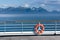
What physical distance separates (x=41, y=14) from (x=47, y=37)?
7.13 feet

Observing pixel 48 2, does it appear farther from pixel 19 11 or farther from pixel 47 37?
pixel 47 37

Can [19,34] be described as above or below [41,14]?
below

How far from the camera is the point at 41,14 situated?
7.66 m

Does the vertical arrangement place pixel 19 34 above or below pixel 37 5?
below

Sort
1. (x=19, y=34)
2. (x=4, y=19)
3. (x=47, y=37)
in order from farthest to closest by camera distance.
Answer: (x=4, y=19), (x=19, y=34), (x=47, y=37)

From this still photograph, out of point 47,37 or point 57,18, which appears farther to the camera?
point 57,18

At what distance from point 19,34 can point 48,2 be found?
2.26 meters

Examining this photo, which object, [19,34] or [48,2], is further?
[48,2]

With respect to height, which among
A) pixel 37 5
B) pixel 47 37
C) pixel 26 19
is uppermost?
pixel 37 5

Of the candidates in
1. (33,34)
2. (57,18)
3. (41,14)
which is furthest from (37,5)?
(33,34)

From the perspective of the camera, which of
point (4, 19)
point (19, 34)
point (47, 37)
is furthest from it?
point (4, 19)

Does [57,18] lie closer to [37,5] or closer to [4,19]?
[37,5]

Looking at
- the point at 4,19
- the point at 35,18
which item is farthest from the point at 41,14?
the point at 4,19

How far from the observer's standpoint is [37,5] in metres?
7.65
